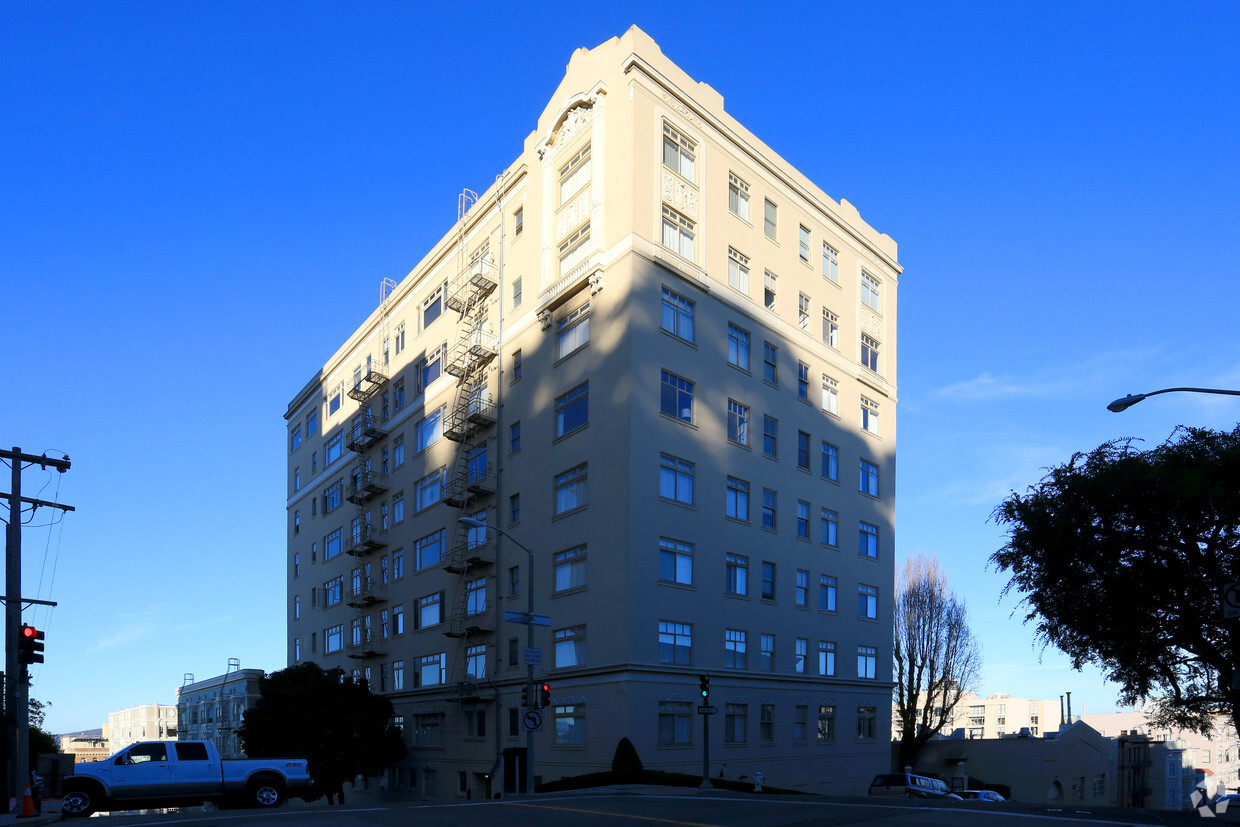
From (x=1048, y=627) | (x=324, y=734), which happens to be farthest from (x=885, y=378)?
(x=324, y=734)

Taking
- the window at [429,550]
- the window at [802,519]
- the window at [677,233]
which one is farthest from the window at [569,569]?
the window at [677,233]

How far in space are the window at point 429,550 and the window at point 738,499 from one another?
57.7 feet

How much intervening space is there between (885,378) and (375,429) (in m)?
31.8

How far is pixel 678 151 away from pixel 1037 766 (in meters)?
43.1

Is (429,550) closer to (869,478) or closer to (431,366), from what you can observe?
(431,366)

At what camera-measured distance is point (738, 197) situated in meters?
52.1

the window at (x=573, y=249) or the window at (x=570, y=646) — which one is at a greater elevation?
the window at (x=573, y=249)

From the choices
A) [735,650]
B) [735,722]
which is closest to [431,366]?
[735,650]

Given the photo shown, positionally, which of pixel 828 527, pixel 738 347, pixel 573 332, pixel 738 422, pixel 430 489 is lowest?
pixel 828 527

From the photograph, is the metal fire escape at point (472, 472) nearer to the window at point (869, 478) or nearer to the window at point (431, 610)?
the window at point (431, 610)

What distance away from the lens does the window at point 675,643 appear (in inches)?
1708

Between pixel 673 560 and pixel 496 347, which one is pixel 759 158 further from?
pixel 673 560

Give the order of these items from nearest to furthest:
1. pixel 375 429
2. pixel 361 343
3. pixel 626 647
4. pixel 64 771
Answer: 1. pixel 64 771
2. pixel 626 647
3. pixel 375 429
4. pixel 361 343

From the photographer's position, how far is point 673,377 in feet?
152
